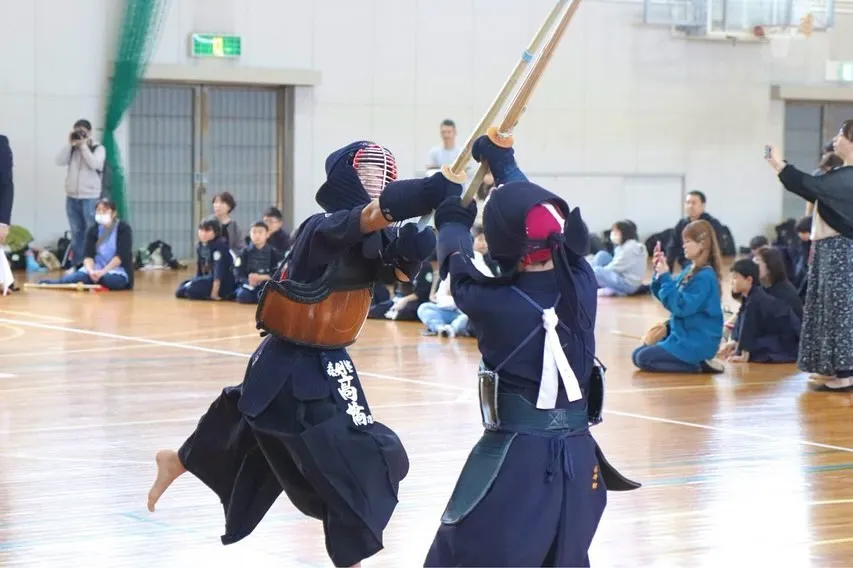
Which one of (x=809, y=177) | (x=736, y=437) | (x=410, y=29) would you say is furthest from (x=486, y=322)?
(x=410, y=29)

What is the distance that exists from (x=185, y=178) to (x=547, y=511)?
1874 centimetres

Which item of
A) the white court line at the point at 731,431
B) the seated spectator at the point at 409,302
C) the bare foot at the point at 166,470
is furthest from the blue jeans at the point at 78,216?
the bare foot at the point at 166,470

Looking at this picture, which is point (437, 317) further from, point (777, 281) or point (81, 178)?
point (81, 178)

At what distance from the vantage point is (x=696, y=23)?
24.2 metres

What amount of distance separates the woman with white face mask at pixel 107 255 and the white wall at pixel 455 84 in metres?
3.32

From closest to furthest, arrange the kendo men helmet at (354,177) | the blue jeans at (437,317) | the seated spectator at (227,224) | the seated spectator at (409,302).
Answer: the kendo men helmet at (354,177)
the blue jeans at (437,317)
the seated spectator at (409,302)
the seated spectator at (227,224)

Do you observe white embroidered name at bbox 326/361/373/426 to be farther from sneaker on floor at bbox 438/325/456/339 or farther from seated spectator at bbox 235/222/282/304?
seated spectator at bbox 235/222/282/304

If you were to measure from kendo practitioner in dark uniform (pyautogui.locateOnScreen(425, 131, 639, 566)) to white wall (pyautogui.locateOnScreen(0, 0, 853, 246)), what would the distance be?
57.6ft

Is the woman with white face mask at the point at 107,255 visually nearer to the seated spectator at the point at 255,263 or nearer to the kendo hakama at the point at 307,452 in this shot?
the seated spectator at the point at 255,263

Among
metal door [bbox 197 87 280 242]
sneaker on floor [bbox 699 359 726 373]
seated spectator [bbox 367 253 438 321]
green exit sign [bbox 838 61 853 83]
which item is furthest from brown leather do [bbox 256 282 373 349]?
green exit sign [bbox 838 61 853 83]

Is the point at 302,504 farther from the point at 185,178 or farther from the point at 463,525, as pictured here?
the point at 185,178

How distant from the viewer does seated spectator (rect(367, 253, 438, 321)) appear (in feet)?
47.7

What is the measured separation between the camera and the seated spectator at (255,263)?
53.5 ft

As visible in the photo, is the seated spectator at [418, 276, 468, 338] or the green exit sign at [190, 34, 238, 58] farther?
the green exit sign at [190, 34, 238, 58]
